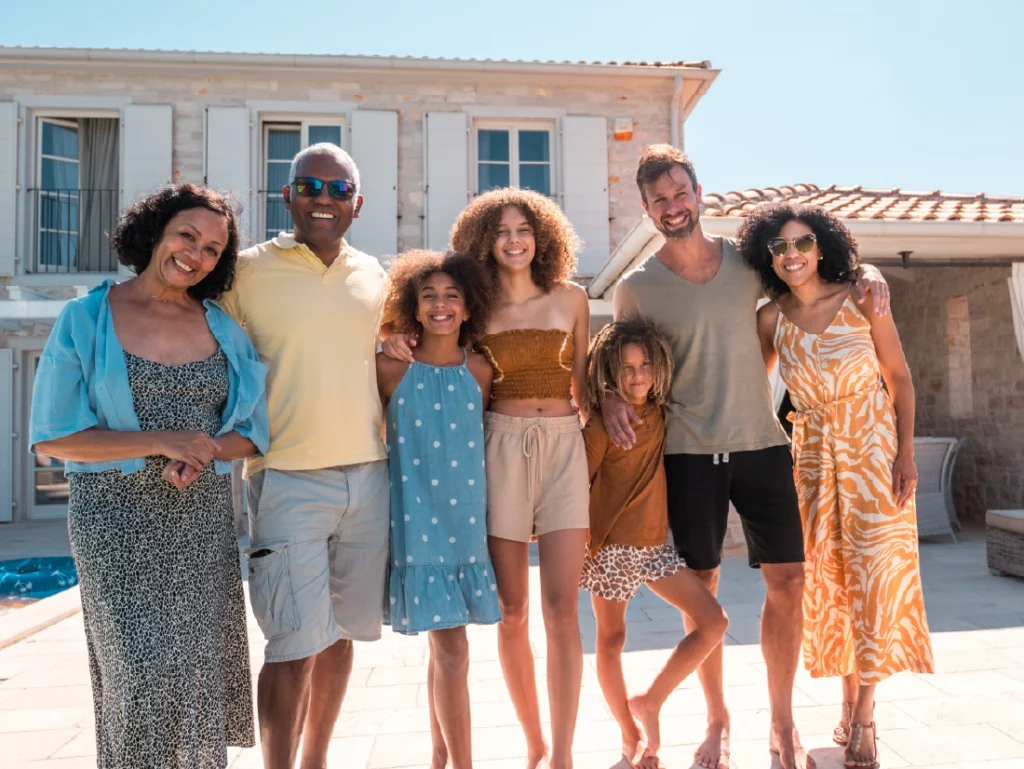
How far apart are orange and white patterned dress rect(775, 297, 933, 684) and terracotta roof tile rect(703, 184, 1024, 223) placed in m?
2.66

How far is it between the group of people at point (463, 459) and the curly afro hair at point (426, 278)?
10mm

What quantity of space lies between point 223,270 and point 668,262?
5.21 ft

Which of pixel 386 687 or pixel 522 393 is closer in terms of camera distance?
pixel 522 393

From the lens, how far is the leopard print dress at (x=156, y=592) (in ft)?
5.99

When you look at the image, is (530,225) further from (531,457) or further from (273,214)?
(273,214)

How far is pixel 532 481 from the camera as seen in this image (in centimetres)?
244

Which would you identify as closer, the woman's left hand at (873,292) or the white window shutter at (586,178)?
the woman's left hand at (873,292)

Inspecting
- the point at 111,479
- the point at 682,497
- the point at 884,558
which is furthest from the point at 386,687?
the point at 884,558

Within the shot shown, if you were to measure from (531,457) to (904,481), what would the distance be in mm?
1332

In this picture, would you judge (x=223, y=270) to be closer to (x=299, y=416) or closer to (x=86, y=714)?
(x=299, y=416)

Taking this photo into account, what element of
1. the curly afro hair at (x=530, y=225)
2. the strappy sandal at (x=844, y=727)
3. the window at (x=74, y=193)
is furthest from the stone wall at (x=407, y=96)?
the strappy sandal at (x=844, y=727)

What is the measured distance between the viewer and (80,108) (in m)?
8.90

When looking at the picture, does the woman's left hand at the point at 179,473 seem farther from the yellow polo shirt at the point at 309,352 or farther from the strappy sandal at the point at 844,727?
the strappy sandal at the point at 844,727

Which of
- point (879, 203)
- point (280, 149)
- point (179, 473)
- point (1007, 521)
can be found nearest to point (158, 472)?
point (179, 473)
